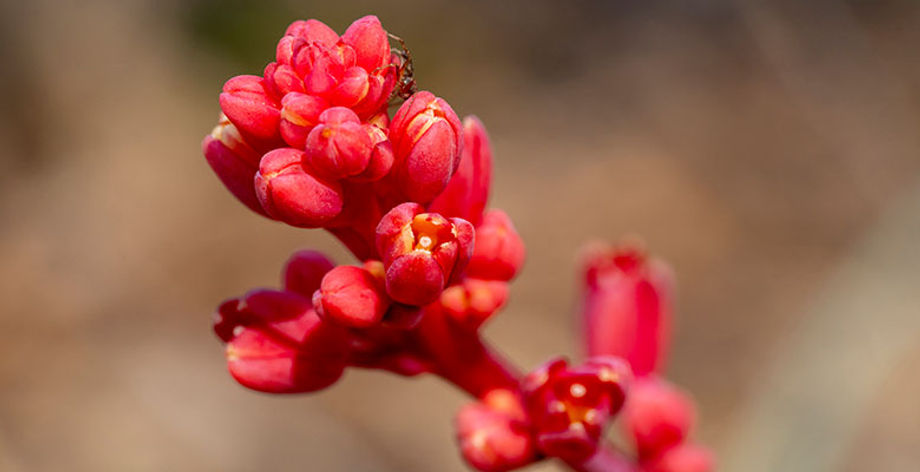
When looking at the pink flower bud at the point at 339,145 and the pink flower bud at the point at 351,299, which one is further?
the pink flower bud at the point at 351,299

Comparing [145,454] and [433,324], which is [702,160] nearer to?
[145,454]

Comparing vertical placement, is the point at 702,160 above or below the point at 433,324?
above

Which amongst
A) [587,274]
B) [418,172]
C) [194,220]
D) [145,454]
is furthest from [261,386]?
[194,220]

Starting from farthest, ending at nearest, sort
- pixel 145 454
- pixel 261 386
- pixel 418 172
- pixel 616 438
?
pixel 145 454
pixel 616 438
pixel 261 386
pixel 418 172

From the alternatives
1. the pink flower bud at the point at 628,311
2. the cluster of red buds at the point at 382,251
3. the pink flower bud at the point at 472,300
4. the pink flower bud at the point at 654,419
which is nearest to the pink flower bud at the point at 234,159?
the cluster of red buds at the point at 382,251

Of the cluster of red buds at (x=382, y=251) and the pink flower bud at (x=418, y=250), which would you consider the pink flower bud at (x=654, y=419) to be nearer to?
the cluster of red buds at (x=382, y=251)

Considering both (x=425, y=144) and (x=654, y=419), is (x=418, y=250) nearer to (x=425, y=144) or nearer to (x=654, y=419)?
(x=425, y=144)

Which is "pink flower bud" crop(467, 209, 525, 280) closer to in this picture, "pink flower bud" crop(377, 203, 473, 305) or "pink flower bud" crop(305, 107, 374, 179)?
"pink flower bud" crop(377, 203, 473, 305)
